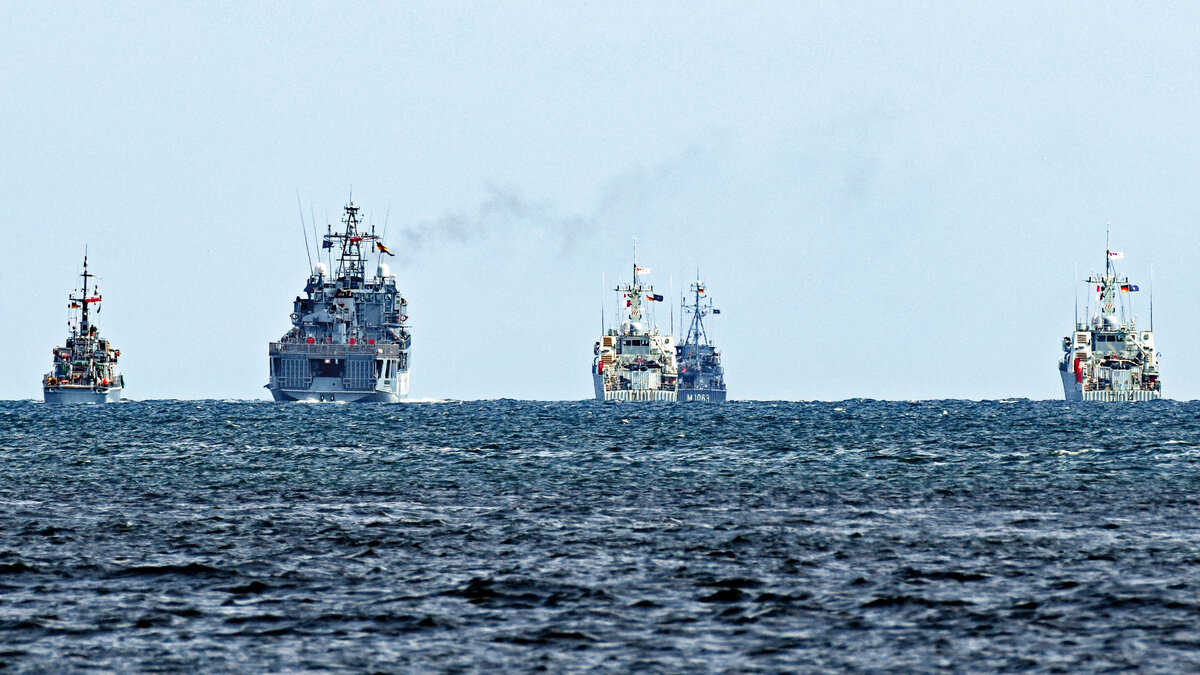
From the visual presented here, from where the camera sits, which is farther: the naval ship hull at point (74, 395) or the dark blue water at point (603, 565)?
the naval ship hull at point (74, 395)

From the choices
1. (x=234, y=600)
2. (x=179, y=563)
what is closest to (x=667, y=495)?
(x=179, y=563)

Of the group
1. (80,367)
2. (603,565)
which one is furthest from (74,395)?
(603,565)

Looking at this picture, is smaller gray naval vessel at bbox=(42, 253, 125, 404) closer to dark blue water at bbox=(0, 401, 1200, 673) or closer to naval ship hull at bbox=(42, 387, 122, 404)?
naval ship hull at bbox=(42, 387, 122, 404)

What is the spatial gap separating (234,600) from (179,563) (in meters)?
4.87

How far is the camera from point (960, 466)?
5825cm

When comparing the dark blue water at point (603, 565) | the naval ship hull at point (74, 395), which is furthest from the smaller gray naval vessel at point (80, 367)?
the dark blue water at point (603, 565)

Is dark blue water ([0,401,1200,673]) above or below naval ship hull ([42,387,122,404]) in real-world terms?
below

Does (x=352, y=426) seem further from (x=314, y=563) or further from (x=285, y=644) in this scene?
(x=285, y=644)

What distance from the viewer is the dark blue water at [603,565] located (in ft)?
67.4

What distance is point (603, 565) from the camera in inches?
1136

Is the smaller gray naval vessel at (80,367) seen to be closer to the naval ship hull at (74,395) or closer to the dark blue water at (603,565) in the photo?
the naval ship hull at (74,395)

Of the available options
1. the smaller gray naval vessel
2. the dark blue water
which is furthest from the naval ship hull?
the dark blue water

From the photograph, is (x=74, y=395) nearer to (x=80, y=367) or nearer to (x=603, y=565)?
(x=80, y=367)

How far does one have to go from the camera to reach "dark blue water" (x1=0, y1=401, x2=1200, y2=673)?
2055cm
